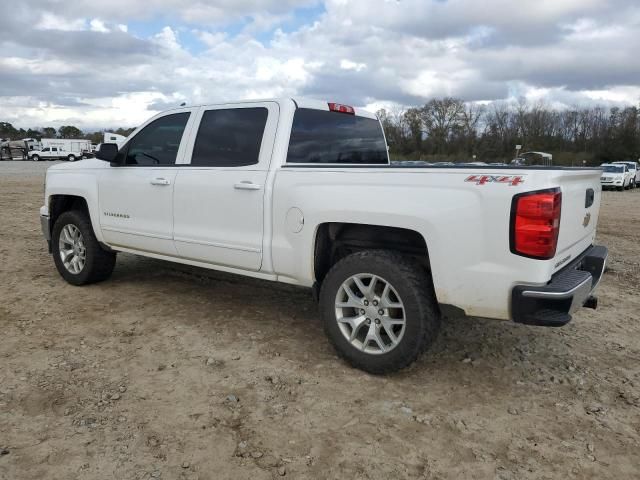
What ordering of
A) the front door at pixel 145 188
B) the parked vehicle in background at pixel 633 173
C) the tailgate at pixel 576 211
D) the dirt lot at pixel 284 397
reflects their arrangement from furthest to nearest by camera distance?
the parked vehicle in background at pixel 633 173
the front door at pixel 145 188
the tailgate at pixel 576 211
the dirt lot at pixel 284 397

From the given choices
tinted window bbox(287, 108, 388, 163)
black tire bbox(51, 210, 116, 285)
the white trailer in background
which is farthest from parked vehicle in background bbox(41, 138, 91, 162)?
tinted window bbox(287, 108, 388, 163)

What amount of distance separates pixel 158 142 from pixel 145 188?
1.48 ft

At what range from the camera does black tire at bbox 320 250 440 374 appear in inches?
131

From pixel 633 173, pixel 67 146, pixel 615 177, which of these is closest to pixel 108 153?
pixel 615 177

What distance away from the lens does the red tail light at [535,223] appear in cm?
290

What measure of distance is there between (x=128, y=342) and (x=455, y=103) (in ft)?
247

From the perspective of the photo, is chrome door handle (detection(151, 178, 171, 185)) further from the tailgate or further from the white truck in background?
the white truck in background

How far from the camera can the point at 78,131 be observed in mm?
111312

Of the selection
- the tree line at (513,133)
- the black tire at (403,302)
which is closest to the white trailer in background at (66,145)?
the tree line at (513,133)

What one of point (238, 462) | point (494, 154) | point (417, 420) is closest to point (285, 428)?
point (238, 462)

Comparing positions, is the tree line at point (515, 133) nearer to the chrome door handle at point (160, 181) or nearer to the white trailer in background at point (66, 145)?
the white trailer in background at point (66, 145)

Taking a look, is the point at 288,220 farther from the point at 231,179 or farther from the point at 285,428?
the point at 285,428

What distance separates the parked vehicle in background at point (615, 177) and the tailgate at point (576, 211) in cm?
2580

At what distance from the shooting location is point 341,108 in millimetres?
4680
